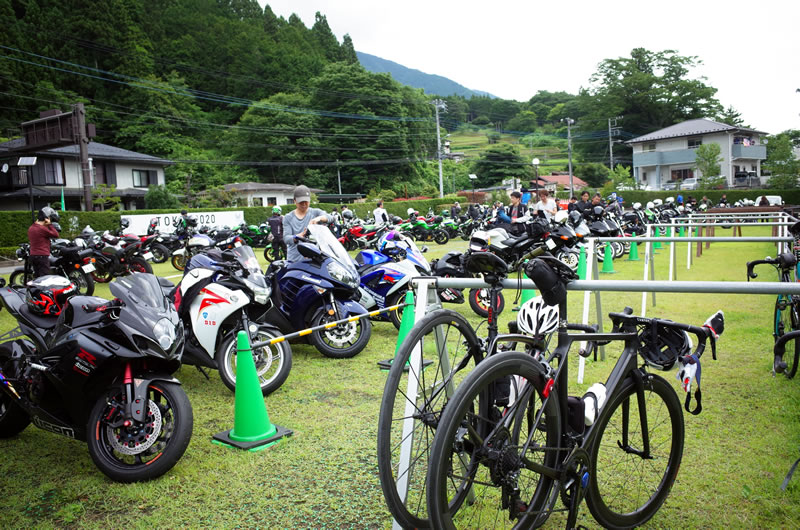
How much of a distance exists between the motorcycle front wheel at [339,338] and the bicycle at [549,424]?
3.31m

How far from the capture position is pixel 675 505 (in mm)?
2953

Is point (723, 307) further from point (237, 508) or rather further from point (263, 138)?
point (263, 138)

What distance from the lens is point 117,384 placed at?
11.1 feet

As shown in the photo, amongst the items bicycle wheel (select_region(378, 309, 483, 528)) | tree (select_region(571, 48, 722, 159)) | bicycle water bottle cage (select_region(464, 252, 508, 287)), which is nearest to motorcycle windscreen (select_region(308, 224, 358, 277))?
bicycle wheel (select_region(378, 309, 483, 528))

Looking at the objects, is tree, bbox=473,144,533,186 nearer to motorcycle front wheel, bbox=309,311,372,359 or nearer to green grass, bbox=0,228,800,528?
motorcycle front wheel, bbox=309,311,372,359

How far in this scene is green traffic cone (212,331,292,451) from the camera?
154 inches

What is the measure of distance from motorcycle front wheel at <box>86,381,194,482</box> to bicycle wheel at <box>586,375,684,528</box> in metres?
2.32

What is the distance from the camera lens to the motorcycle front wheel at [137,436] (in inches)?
131

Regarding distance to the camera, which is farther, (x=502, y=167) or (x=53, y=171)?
(x=502, y=167)

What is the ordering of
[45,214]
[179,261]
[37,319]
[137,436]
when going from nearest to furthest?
[137,436], [37,319], [45,214], [179,261]

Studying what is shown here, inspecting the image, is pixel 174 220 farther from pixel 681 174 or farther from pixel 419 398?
pixel 681 174

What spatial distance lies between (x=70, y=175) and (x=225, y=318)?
41479 mm

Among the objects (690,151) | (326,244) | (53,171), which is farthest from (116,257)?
(690,151)

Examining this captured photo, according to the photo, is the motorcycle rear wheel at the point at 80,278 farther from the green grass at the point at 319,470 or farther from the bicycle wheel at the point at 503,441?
the bicycle wheel at the point at 503,441
